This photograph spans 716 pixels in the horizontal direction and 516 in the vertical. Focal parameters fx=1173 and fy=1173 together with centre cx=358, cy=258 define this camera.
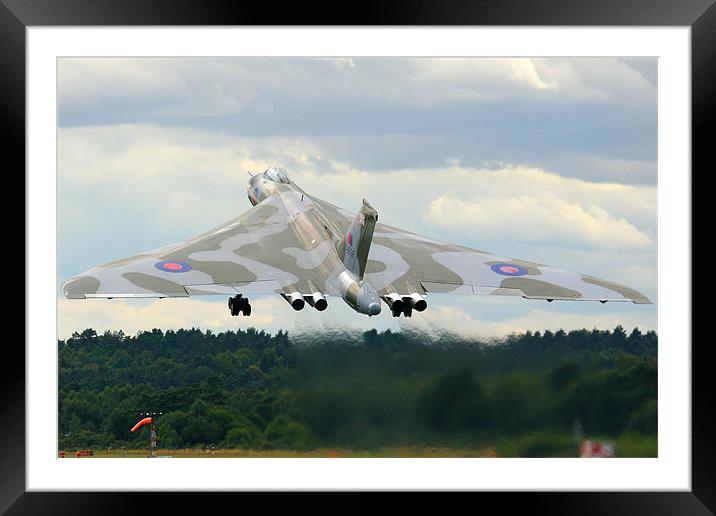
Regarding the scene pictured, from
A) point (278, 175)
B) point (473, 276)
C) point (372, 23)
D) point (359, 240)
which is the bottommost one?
point (473, 276)

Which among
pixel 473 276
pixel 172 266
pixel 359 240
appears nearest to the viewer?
pixel 359 240

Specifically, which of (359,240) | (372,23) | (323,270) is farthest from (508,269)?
(372,23)

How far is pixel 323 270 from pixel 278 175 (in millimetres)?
7238

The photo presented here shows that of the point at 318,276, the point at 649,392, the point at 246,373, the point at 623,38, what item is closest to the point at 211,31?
the point at 623,38

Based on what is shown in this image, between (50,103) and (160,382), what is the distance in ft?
40.1

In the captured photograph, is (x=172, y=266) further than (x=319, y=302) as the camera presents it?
Yes

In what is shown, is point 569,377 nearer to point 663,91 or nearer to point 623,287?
point 623,287

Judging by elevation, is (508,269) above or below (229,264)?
below

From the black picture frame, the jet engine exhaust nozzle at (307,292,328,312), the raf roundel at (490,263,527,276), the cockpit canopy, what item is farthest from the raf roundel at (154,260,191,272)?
the black picture frame

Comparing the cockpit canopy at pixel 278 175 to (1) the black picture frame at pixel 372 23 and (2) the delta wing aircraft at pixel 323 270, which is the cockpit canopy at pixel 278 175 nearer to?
(2) the delta wing aircraft at pixel 323 270

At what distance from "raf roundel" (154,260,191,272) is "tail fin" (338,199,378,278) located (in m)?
4.05

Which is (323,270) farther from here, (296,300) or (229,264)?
(229,264)

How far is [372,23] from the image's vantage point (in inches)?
795

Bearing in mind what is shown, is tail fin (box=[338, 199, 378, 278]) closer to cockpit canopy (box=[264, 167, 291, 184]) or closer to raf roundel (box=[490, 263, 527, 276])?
raf roundel (box=[490, 263, 527, 276])
